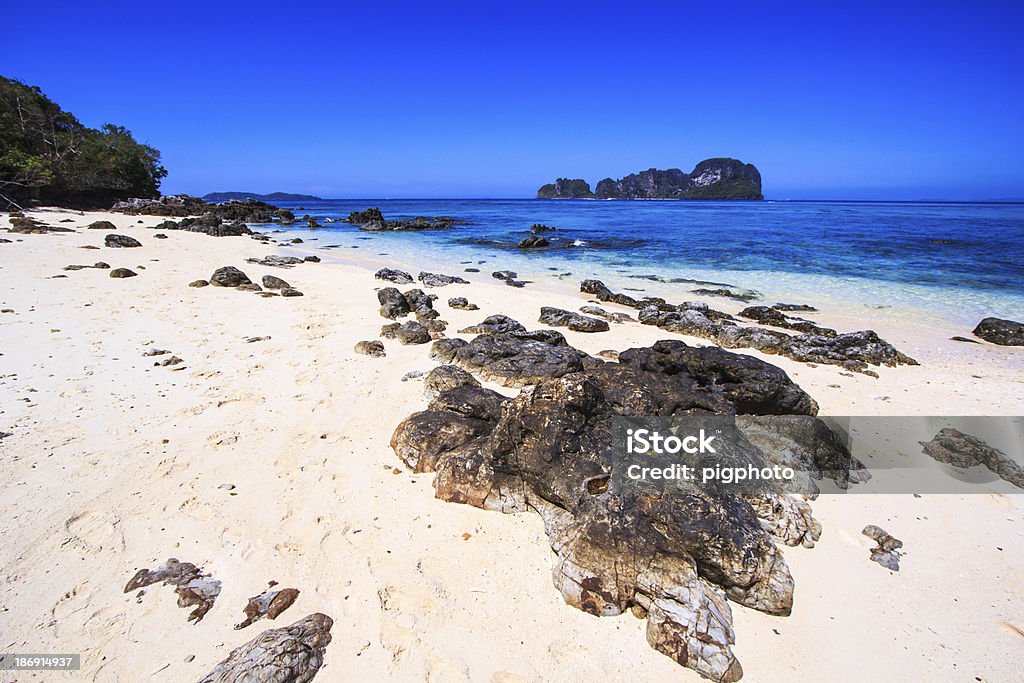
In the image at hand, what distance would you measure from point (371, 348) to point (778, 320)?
10252mm

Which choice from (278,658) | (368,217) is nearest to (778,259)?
(278,658)

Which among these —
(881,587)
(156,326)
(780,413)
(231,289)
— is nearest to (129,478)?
(156,326)

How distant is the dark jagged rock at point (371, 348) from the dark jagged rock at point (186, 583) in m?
4.81

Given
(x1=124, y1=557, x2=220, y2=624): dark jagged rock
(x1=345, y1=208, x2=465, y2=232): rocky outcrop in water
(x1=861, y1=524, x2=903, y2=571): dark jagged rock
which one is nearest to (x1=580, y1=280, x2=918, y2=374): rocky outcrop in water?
(x1=861, y1=524, x2=903, y2=571): dark jagged rock

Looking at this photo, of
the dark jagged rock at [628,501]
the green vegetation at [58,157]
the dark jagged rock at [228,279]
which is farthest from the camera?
the green vegetation at [58,157]

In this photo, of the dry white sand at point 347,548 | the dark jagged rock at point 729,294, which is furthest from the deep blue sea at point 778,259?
the dry white sand at point 347,548

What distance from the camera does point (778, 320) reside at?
1190 centimetres

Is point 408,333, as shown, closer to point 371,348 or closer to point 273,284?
point 371,348

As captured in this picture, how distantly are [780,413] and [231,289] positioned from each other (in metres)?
13.5

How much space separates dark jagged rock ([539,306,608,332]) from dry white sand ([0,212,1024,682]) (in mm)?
4540

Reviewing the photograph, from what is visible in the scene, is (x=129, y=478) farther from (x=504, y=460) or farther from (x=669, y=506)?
(x=669, y=506)

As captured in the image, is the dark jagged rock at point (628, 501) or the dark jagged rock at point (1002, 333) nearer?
the dark jagged rock at point (628, 501)

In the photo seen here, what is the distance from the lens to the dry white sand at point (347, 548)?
306 cm

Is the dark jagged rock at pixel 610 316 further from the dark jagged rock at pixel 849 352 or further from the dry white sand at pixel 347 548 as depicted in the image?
the dry white sand at pixel 347 548
